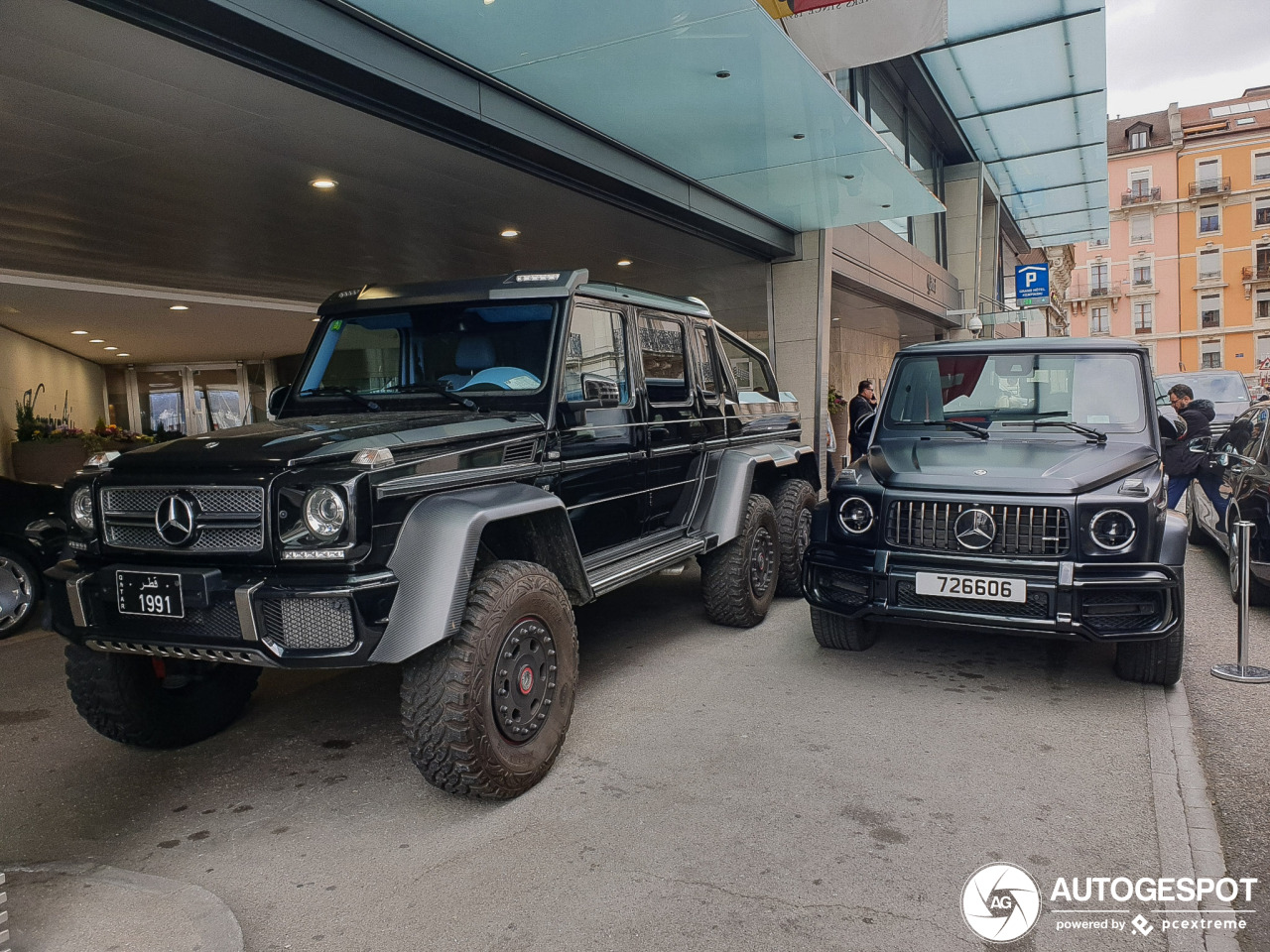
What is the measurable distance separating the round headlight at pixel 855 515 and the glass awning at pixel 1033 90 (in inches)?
371

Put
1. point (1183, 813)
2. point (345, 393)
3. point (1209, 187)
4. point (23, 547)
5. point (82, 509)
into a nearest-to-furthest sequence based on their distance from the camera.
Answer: point (1183, 813) → point (82, 509) → point (345, 393) → point (23, 547) → point (1209, 187)

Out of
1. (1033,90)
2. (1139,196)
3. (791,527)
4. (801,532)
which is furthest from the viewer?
(1139,196)

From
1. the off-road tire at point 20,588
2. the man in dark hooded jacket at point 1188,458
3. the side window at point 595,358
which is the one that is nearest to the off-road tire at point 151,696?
the side window at point 595,358

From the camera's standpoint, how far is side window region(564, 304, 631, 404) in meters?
4.21

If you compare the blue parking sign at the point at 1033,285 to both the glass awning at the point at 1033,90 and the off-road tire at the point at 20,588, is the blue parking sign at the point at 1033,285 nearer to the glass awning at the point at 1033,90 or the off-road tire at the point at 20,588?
the glass awning at the point at 1033,90

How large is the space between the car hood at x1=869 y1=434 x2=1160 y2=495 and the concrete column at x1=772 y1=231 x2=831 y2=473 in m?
8.00

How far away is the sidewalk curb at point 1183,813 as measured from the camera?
252 centimetres

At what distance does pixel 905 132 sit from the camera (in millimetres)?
17938

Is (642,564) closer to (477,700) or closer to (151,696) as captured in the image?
(477,700)

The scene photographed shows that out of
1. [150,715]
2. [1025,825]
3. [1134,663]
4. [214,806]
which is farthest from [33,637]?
[1134,663]

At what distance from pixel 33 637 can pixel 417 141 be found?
4.54m

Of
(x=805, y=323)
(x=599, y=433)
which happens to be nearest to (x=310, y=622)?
(x=599, y=433)

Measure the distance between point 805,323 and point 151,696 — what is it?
10.8m

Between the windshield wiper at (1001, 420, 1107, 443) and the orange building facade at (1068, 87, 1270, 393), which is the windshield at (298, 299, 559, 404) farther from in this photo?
the orange building facade at (1068, 87, 1270, 393)
